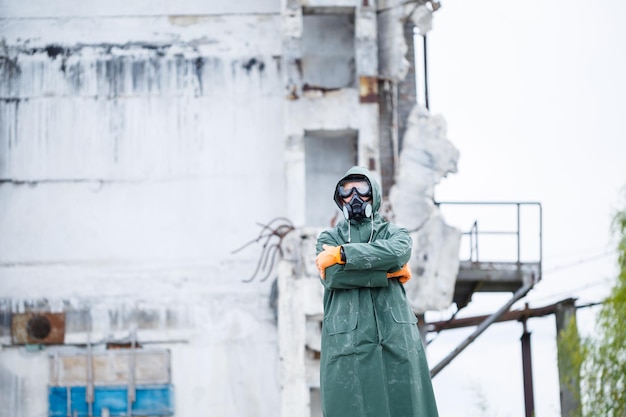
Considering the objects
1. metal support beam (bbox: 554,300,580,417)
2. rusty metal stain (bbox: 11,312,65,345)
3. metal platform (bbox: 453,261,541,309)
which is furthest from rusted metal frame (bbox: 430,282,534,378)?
rusty metal stain (bbox: 11,312,65,345)

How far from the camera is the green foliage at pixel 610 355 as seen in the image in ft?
56.8

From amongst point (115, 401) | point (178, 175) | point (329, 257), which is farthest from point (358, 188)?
point (115, 401)

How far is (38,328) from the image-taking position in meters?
19.6

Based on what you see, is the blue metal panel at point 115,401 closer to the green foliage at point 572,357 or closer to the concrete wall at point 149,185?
the concrete wall at point 149,185

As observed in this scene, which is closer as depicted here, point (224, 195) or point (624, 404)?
point (624, 404)

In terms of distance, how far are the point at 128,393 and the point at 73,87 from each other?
4541 millimetres

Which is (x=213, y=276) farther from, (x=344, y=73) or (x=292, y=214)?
(x=344, y=73)

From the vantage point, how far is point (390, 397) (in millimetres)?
8727

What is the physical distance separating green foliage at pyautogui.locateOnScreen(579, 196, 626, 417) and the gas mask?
351 inches

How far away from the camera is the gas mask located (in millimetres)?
9125

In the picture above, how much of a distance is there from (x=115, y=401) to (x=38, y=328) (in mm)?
1545

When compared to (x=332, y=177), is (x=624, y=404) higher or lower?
lower

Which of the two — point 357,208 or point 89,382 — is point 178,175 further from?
point 357,208

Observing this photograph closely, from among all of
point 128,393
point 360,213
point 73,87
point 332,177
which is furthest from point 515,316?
point 360,213
